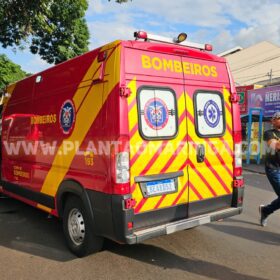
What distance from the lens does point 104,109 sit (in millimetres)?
4125

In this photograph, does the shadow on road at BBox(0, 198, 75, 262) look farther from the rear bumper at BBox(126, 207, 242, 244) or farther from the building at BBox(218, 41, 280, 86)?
the building at BBox(218, 41, 280, 86)

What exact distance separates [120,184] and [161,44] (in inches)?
71.9

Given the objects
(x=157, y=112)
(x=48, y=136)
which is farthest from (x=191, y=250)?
(x=48, y=136)

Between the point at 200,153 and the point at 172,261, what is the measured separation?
4.63 feet

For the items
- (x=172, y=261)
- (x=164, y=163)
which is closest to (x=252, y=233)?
(x=172, y=261)

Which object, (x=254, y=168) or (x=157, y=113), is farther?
(x=254, y=168)

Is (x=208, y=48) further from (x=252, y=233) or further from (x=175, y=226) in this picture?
(x=252, y=233)

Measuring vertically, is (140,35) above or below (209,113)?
above

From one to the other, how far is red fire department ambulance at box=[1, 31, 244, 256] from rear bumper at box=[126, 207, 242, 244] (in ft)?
0.04

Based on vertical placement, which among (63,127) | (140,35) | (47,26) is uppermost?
(47,26)

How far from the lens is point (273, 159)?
5.75m

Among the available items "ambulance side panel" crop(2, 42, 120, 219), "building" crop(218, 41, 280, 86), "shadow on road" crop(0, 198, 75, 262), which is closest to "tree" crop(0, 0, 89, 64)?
"ambulance side panel" crop(2, 42, 120, 219)

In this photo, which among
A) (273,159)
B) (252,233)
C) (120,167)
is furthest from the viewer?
(273,159)

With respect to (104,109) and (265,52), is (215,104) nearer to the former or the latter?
(104,109)
